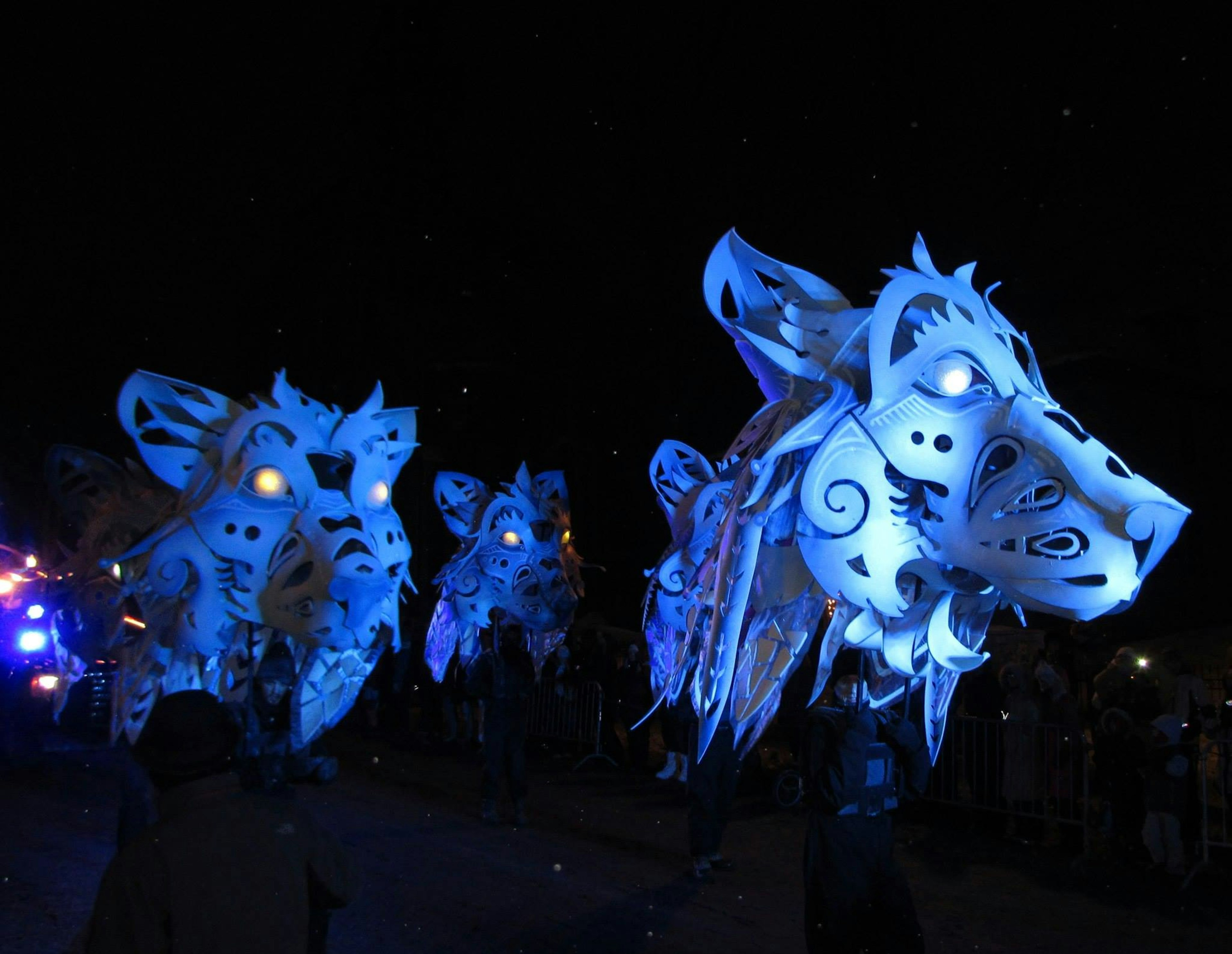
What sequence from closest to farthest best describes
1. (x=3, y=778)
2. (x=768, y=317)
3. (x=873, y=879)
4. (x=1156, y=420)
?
1. (x=873, y=879)
2. (x=768, y=317)
3. (x=3, y=778)
4. (x=1156, y=420)

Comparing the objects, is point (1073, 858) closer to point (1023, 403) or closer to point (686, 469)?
point (686, 469)

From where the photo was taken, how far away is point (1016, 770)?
8.54m

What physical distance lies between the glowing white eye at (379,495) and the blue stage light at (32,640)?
820 cm

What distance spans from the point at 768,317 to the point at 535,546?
26.3 ft

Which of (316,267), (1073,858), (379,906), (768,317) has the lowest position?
(379,906)

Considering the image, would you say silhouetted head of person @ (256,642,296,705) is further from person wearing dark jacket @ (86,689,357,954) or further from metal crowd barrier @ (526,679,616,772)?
metal crowd barrier @ (526,679,616,772)

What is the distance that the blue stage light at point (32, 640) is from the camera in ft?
42.0

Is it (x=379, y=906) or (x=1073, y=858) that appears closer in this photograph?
(x=379, y=906)

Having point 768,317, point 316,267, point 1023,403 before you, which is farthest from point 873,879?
point 316,267

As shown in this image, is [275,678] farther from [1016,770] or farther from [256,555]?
[1016,770]

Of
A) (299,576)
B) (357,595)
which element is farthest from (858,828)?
(299,576)

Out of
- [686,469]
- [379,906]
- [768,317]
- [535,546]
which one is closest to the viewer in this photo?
[768,317]

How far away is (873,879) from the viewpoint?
4223 mm

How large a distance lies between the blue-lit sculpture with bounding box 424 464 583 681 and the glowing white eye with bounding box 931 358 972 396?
848cm
